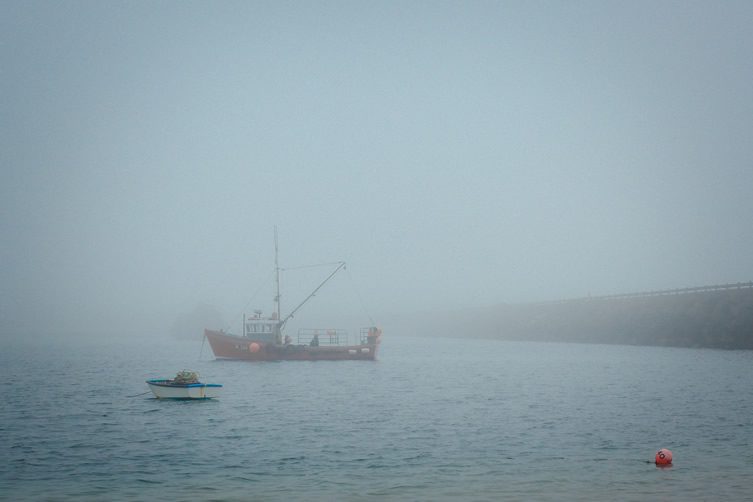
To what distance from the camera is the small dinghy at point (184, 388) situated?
46719 mm

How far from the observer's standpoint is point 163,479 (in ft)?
80.1

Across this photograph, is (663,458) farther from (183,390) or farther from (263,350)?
(263,350)

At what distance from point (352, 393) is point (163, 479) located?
32.6 meters

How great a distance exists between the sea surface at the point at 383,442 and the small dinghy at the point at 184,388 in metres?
0.75

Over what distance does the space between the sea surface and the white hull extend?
0.69 m

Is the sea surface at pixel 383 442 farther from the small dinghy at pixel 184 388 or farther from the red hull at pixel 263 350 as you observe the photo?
the red hull at pixel 263 350

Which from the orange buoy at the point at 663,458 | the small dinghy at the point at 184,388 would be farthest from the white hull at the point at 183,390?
the orange buoy at the point at 663,458

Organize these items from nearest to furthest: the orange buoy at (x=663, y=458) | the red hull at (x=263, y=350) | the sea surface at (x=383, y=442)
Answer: the sea surface at (x=383, y=442) → the orange buoy at (x=663, y=458) → the red hull at (x=263, y=350)

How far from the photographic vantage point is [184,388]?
153 ft

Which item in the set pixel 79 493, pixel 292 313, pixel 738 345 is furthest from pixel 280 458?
pixel 738 345

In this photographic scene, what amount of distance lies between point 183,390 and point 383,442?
20.4 meters

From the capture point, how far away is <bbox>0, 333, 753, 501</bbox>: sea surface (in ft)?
75.9

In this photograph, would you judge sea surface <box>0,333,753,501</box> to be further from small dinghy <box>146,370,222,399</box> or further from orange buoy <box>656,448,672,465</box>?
small dinghy <box>146,370,222,399</box>

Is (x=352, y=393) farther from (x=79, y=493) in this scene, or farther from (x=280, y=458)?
(x=79, y=493)
